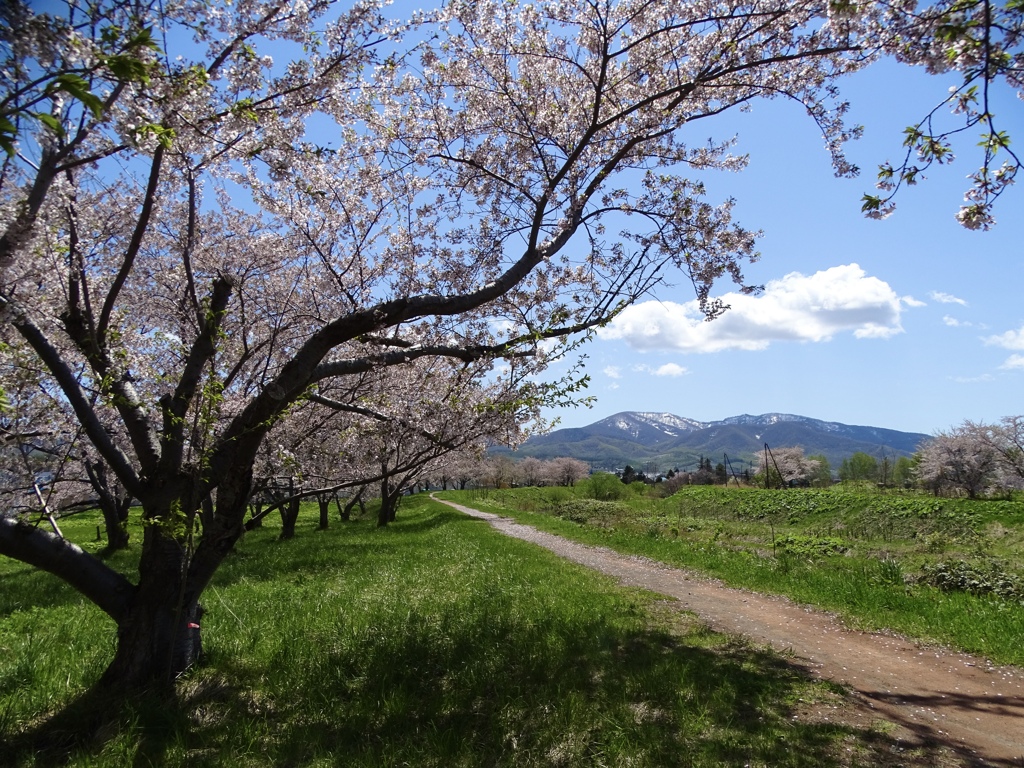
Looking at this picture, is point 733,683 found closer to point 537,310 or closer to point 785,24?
point 537,310

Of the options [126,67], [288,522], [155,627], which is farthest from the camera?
[288,522]

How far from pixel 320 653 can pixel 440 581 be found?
491cm

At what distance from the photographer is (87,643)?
23.1 feet

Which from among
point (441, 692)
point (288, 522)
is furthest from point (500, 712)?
point (288, 522)

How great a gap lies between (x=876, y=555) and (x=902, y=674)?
10.8 meters

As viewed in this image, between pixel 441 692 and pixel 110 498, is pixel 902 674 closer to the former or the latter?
pixel 441 692

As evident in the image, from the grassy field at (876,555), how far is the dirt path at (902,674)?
56 centimetres

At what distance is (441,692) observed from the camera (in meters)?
5.31

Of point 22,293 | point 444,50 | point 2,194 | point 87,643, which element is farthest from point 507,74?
point 87,643

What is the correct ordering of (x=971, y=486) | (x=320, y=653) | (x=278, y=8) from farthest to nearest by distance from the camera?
1. (x=971, y=486)
2. (x=320, y=653)
3. (x=278, y=8)

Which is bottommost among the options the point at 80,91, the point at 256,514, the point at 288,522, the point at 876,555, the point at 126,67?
the point at 288,522

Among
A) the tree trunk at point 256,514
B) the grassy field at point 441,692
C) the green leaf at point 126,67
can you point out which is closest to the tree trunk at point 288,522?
the tree trunk at point 256,514

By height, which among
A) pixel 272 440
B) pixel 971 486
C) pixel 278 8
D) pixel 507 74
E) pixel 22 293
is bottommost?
pixel 971 486

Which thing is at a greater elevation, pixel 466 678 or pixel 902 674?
pixel 466 678
